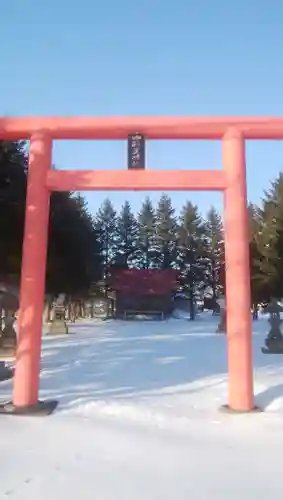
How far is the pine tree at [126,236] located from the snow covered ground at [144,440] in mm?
34496

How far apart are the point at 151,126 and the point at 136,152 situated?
1.51 feet

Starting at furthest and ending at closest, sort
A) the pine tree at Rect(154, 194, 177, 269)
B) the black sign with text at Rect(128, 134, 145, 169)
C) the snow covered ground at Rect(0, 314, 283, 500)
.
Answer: the pine tree at Rect(154, 194, 177, 269) → the black sign with text at Rect(128, 134, 145, 169) → the snow covered ground at Rect(0, 314, 283, 500)

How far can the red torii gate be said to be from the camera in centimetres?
636

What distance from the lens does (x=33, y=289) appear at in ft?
21.3

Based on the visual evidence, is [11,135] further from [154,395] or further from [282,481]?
[282,481]

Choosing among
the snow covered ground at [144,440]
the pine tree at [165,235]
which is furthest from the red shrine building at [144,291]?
the snow covered ground at [144,440]

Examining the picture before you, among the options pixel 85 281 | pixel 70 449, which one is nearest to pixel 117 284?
pixel 85 281

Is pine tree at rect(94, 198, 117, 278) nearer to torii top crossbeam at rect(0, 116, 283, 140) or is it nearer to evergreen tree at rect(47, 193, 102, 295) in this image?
evergreen tree at rect(47, 193, 102, 295)

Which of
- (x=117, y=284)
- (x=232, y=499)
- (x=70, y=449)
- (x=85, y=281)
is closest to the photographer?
(x=232, y=499)

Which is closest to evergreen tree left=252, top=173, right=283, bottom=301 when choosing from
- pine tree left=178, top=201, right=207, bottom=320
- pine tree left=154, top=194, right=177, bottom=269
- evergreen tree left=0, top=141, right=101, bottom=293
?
evergreen tree left=0, top=141, right=101, bottom=293

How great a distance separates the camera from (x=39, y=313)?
6.50 metres

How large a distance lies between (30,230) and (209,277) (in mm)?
34222

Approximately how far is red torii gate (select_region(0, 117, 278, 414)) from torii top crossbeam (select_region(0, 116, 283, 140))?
0.01 meters

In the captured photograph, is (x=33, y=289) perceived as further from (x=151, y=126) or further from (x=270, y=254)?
(x=270, y=254)
